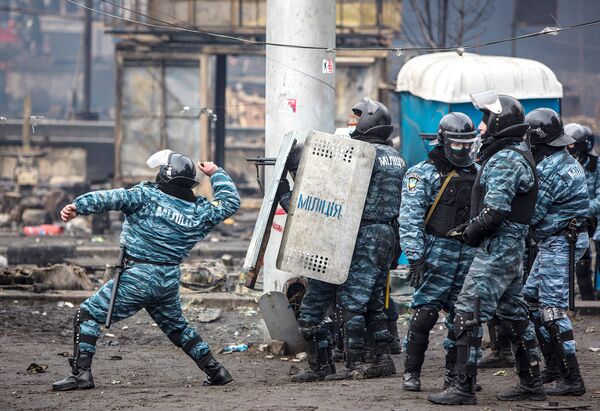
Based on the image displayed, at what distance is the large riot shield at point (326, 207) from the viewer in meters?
8.63

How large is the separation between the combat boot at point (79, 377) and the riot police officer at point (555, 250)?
3214 millimetres

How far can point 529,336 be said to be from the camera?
7.60 metres

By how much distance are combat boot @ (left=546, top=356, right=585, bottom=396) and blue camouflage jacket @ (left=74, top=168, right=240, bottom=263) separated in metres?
2.79

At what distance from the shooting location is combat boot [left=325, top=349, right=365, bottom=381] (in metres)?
8.74

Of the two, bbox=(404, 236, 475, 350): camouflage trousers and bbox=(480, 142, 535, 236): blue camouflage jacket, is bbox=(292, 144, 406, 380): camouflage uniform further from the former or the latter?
bbox=(480, 142, 535, 236): blue camouflage jacket

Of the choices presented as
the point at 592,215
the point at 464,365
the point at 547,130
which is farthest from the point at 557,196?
the point at 592,215

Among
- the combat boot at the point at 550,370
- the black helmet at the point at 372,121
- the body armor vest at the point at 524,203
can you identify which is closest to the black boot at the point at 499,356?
the combat boot at the point at 550,370

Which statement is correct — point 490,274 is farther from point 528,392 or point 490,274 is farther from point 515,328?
point 528,392

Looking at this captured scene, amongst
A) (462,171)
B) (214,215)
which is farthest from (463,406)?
(214,215)

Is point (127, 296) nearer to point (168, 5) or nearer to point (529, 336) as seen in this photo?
point (529, 336)

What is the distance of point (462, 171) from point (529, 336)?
1249 mm

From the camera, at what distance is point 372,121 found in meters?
8.85

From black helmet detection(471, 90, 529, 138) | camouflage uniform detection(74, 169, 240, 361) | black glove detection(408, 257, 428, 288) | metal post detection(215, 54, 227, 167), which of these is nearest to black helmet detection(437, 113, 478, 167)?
black helmet detection(471, 90, 529, 138)

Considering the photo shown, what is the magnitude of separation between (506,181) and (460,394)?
139 centimetres
